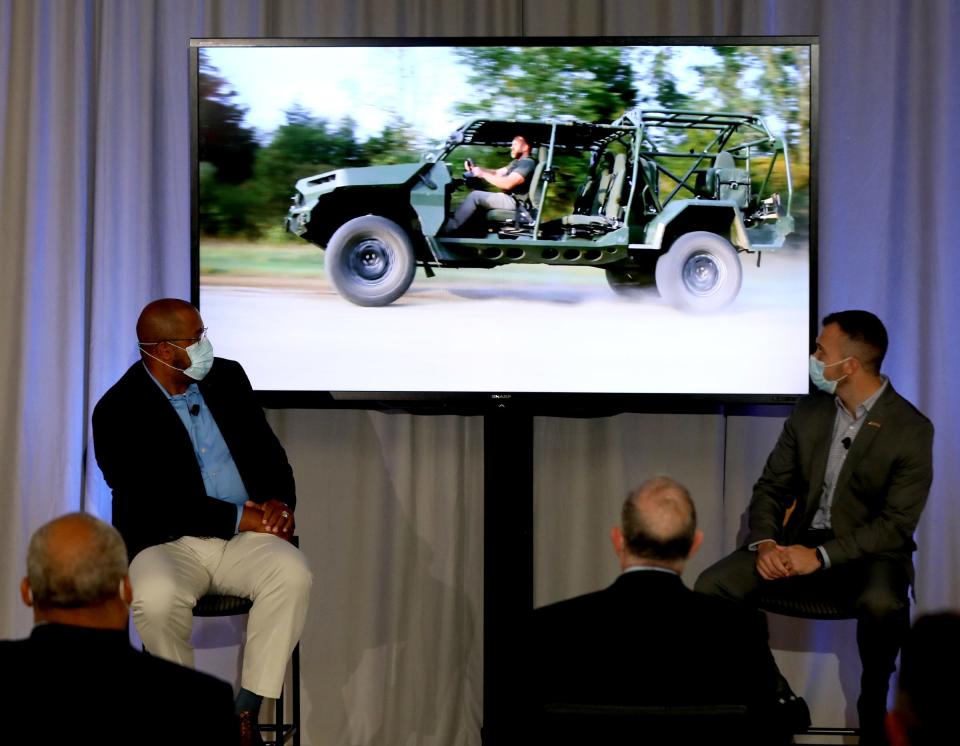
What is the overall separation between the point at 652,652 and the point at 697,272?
96.6 inches

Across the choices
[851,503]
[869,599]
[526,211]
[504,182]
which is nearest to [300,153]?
[504,182]

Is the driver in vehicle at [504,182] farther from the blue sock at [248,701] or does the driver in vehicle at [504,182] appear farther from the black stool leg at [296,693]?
the blue sock at [248,701]

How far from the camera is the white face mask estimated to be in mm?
3947

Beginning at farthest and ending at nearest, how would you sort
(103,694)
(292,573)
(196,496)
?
(196,496) < (292,573) < (103,694)

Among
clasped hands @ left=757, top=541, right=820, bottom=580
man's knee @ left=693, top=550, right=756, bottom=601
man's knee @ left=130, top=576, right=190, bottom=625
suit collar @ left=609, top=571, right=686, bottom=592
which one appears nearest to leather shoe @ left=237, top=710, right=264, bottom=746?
man's knee @ left=130, top=576, right=190, bottom=625

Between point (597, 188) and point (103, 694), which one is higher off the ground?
point (597, 188)

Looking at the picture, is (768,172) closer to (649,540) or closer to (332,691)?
(649,540)

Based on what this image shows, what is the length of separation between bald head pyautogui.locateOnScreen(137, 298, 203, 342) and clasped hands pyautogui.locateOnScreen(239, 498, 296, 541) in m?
0.62

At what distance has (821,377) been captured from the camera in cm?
401

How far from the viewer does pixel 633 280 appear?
14.3 feet

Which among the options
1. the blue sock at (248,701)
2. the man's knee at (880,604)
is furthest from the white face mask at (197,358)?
the man's knee at (880,604)

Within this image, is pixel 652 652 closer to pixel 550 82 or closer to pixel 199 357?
pixel 199 357

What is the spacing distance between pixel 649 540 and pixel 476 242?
2258mm

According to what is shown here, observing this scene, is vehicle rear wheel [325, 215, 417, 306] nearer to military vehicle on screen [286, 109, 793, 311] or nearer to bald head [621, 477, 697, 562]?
military vehicle on screen [286, 109, 793, 311]
